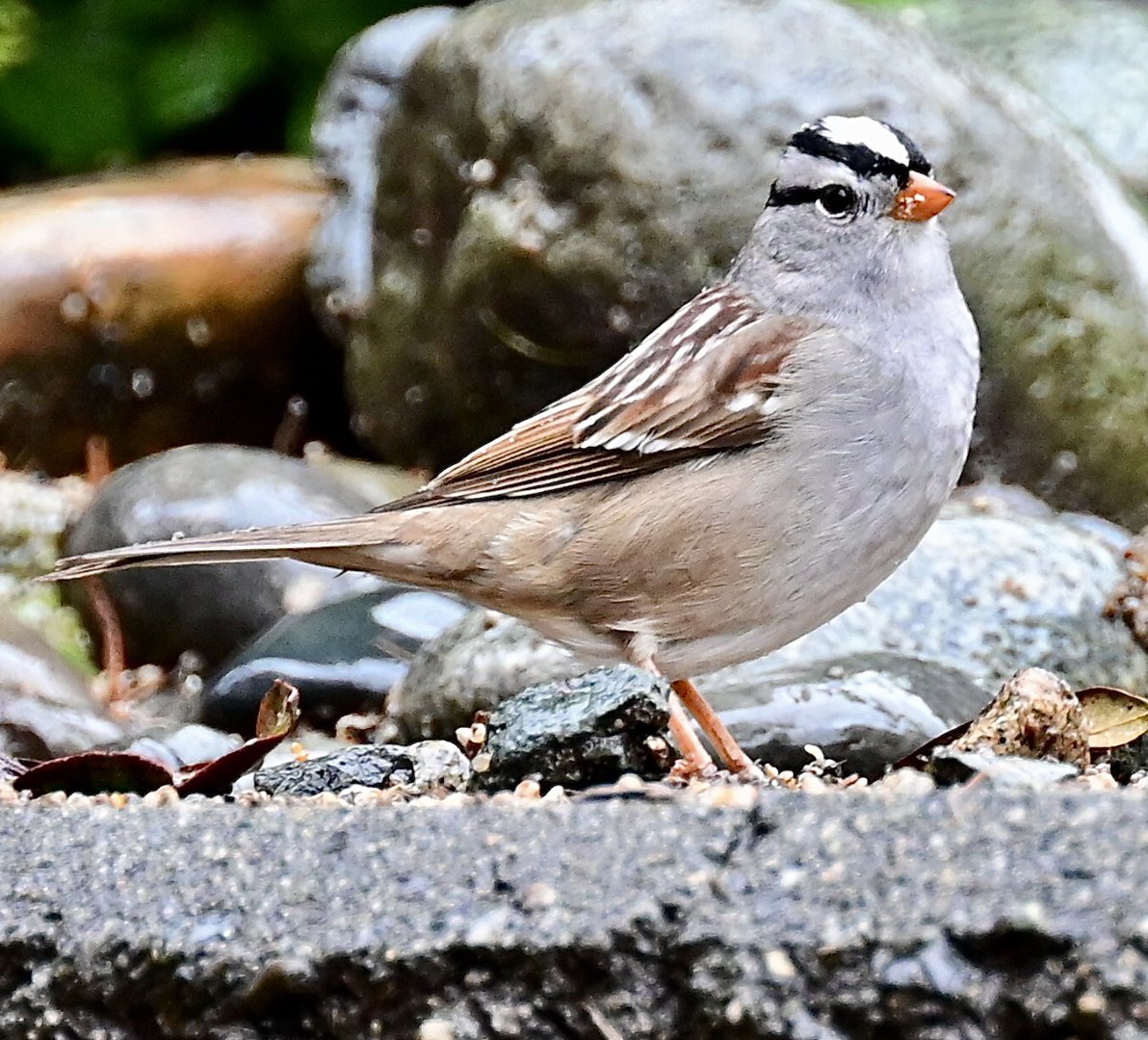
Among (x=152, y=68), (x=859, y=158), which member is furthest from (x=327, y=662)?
(x=152, y=68)

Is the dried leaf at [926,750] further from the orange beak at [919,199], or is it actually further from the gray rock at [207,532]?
the gray rock at [207,532]

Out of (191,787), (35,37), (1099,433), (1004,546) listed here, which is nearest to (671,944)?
(191,787)

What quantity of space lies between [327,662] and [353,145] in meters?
3.56

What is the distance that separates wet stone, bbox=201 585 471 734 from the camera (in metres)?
4.66

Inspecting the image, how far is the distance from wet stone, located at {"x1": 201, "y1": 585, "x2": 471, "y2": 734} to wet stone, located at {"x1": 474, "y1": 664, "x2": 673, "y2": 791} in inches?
81.9

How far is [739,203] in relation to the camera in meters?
6.05

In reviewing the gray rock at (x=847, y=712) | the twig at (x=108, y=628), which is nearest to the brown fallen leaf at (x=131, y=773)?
the gray rock at (x=847, y=712)

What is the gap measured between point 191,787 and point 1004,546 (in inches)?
92.6

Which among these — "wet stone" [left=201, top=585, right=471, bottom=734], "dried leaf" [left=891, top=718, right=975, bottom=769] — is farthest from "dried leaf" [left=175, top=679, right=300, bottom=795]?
"wet stone" [left=201, top=585, right=471, bottom=734]

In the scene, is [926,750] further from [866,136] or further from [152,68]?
[152,68]

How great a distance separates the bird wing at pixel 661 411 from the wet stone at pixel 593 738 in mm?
800

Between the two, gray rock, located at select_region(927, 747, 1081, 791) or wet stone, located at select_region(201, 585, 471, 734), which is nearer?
gray rock, located at select_region(927, 747, 1081, 791)

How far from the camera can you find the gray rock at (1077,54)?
763 centimetres

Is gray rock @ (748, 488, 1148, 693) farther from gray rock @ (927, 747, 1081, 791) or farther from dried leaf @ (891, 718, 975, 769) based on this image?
gray rock @ (927, 747, 1081, 791)
